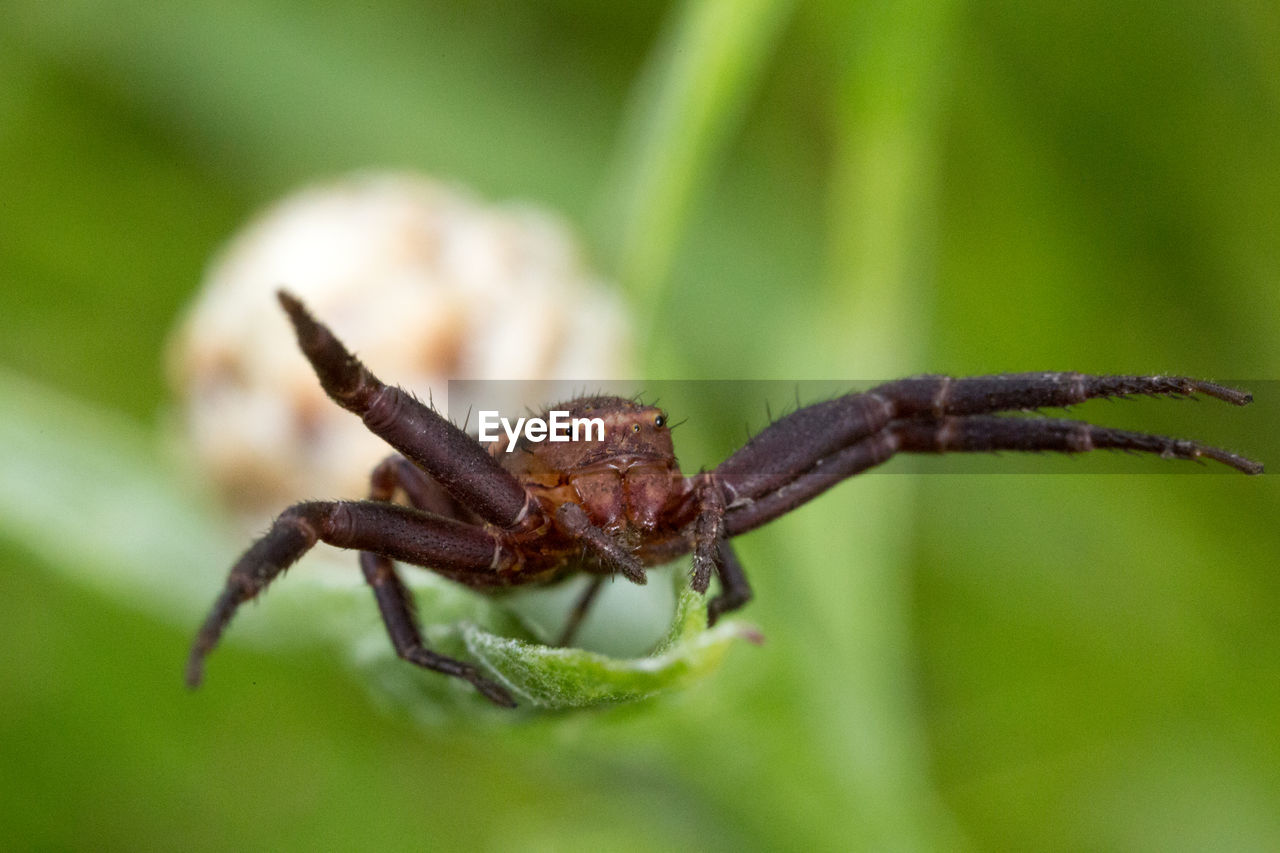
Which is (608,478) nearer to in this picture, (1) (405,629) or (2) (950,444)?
(1) (405,629)

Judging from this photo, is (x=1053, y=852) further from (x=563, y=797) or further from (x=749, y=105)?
(x=749, y=105)

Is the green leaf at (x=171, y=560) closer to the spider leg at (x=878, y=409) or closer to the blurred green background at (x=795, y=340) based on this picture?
the blurred green background at (x=795, y=340)

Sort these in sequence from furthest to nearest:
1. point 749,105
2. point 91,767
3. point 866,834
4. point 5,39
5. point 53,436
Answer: point 749,105 < point 5,39 < point 91,767 < point 53,436 < point 866,834

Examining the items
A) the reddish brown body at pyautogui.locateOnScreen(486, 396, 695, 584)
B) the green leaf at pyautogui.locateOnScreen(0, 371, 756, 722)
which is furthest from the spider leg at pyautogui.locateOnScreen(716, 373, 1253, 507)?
the green leaf at pyautogui.locateOnScreen(0, 371, 756, 722)

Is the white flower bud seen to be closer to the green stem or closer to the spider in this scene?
the green stem

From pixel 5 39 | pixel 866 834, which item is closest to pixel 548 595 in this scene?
pixel 866 834

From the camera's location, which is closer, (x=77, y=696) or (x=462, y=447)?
(x=462, y=447)

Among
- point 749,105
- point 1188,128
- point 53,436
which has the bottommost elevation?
point 53,436
